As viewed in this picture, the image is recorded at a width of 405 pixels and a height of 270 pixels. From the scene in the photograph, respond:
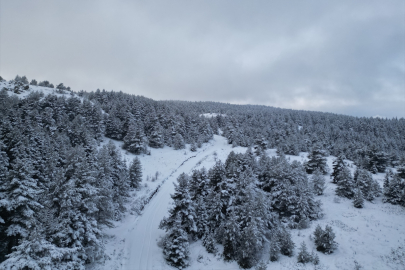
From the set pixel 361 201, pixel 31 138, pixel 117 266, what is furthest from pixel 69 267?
pixel 361 201

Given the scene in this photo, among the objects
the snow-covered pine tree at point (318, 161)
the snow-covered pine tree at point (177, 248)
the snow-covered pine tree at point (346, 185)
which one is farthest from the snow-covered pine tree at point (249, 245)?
the snow-covered pine tree at point (318, 161)

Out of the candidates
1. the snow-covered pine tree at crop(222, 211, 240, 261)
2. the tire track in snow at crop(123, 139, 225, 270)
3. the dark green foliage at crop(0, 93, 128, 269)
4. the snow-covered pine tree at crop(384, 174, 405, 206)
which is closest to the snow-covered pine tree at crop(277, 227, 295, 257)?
the snow-covered pine tree at crop(222, 211, 240, 261)

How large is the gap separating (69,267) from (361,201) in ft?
118

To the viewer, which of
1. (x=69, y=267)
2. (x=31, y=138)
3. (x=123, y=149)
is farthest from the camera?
(x=123, y=149)

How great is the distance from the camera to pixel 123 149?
5622 cm

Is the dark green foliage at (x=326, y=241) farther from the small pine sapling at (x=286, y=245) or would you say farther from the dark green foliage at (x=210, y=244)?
the dark green foliage at (x=210, y=244)

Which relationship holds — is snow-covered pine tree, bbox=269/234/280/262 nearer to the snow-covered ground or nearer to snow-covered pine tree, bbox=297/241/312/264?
the snow-covered ground

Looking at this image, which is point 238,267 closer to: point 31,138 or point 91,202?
point 91,202

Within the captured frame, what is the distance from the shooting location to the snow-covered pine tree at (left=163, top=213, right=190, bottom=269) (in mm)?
19773

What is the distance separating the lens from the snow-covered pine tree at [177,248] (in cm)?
1977

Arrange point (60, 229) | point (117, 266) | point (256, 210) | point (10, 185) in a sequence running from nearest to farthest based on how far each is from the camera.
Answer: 1. point (60, 229)
2. point (10, 185)
3. point (117, 266)
4. point (256, 210)

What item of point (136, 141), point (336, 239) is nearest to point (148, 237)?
point (336, 239)

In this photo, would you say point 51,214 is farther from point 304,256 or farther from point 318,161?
point 318,161

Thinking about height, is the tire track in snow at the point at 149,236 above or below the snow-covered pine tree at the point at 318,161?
below
